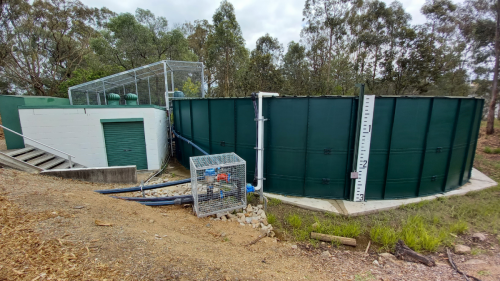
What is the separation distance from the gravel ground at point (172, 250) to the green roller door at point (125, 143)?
309 cm

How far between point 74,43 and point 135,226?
24.0 metres

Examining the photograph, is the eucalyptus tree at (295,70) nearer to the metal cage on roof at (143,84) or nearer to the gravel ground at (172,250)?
the metal cage on roof at (143,84)

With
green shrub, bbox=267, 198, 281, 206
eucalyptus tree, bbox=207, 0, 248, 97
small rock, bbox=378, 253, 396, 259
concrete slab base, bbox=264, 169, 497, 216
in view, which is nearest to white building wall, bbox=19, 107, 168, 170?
green shrub, bbox=267, 198, 281, 206

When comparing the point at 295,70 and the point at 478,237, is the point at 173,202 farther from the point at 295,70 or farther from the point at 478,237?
the point at 295,70

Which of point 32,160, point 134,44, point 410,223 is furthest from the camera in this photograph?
point 134,44

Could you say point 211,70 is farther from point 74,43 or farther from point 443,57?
point 443,57

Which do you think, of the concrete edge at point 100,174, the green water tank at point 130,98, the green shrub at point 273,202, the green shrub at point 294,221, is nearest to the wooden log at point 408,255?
the green shrub at point 294,221

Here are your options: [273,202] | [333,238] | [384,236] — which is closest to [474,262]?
[384,236]

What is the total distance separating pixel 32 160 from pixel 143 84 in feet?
23.0

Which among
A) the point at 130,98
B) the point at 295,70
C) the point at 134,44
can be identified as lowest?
the point at 130,98

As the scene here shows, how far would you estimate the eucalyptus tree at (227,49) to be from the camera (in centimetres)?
1833

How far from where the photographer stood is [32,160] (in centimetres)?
597

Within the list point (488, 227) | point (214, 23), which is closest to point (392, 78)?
point (214, 23)

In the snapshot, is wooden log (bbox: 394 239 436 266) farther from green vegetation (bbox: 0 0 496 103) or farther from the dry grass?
green vegetation (bbox: 0 0 496 103)
